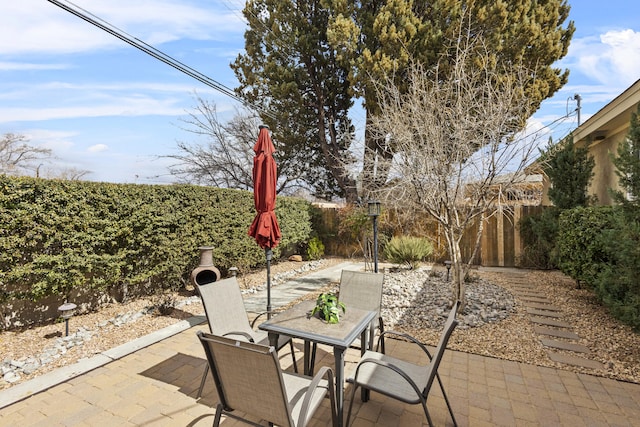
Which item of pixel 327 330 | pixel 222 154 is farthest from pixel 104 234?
pixel 222 154

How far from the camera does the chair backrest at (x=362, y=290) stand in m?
3.83

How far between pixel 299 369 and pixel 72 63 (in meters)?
7.18

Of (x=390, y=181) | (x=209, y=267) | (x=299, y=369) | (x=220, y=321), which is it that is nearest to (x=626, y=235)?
(x=299, y=369)

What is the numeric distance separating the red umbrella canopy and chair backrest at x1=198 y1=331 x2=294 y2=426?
2.66 m

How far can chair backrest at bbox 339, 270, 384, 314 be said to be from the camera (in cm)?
383

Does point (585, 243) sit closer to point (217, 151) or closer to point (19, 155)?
point (217, 151)

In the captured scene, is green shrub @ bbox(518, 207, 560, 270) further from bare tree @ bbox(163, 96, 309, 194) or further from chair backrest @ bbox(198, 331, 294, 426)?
bare tree @ bbox(163, 96, 309, 194)

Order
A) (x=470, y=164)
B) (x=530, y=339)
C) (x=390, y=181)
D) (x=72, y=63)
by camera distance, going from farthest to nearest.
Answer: (x=390, y=181)
(x=72, y=63)
(x=470, y=164)
(x=530, y=339)

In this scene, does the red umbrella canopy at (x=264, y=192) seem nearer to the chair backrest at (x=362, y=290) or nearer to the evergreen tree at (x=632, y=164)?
the chair backrest at (x=362, y=290)

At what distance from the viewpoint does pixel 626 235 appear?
13.2ft

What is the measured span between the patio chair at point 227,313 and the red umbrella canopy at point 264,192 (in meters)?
1.07

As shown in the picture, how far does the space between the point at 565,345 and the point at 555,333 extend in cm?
43

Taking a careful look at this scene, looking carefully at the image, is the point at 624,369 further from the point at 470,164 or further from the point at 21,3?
the point at 21,3

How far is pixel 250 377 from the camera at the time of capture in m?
1.92
